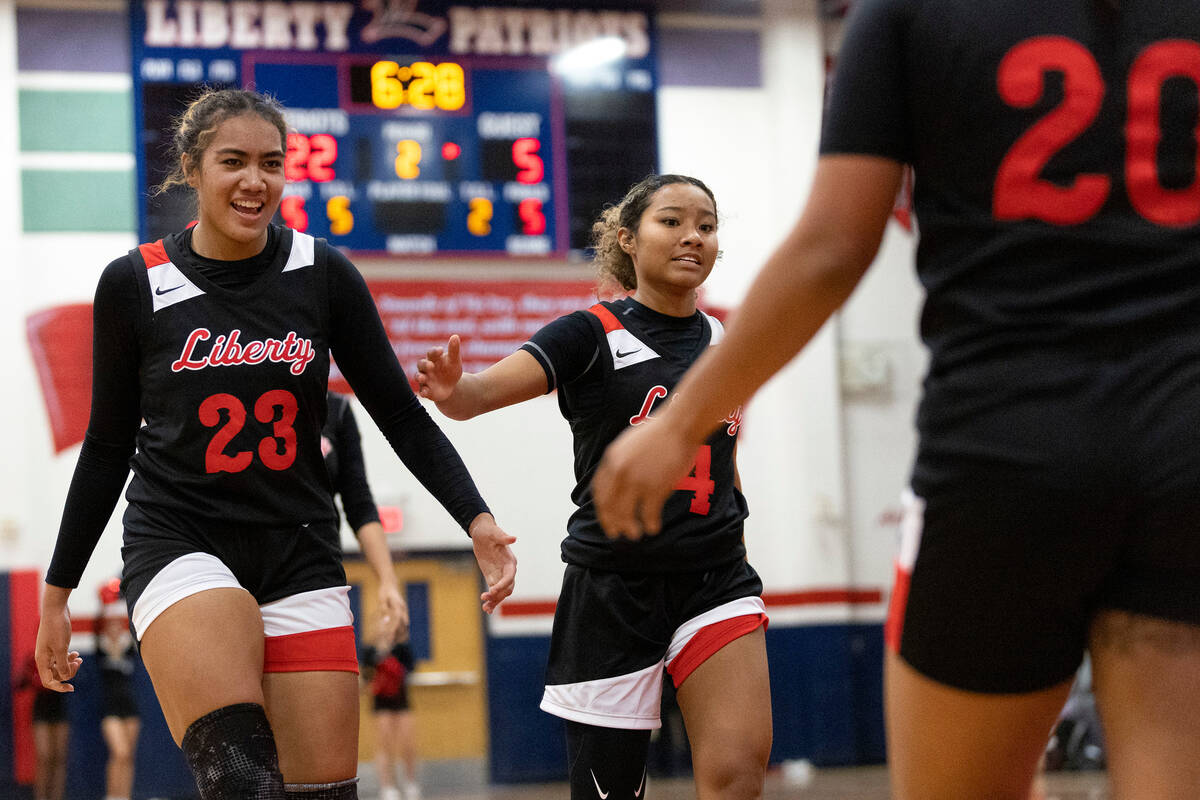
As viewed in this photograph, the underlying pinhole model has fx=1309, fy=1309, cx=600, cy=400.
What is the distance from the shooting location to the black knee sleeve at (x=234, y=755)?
250 cm

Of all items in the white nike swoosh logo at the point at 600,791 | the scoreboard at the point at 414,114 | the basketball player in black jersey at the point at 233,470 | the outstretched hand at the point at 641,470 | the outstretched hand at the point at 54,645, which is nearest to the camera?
the outstretched hand at the point at 641,470

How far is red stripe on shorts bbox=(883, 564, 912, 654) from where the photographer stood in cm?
148

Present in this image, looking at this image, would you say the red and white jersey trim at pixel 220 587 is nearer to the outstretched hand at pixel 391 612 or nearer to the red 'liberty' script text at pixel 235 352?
the red 'liberty' script text at pixel 235 352

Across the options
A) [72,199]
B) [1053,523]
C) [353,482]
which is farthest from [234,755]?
[72,199]

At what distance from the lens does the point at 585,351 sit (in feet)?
10.8

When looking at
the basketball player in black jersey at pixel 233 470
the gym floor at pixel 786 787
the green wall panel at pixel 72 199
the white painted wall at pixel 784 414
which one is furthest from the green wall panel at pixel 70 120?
the basketball player in black jersey at pixel 233 470

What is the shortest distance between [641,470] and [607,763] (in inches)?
70.1

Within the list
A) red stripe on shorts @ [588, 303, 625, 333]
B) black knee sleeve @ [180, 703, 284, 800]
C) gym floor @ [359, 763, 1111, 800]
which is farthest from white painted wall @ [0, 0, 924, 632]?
black knee sleeve @ [180, 703, 284, 800]

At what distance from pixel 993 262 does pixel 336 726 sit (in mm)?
1882

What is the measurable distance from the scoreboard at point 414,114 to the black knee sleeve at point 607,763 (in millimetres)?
6839

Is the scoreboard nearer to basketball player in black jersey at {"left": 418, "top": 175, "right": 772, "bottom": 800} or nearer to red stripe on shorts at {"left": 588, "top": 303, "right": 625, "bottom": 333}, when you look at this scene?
red stripe on shorts at {"left": 588, "top": 303, "right": 625, "bottom": 333}

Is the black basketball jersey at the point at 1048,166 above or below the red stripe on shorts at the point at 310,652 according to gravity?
above

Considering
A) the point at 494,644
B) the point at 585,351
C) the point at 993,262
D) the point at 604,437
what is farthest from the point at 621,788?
the point at 494,644

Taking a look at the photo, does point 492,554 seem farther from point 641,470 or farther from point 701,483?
point 641,470
